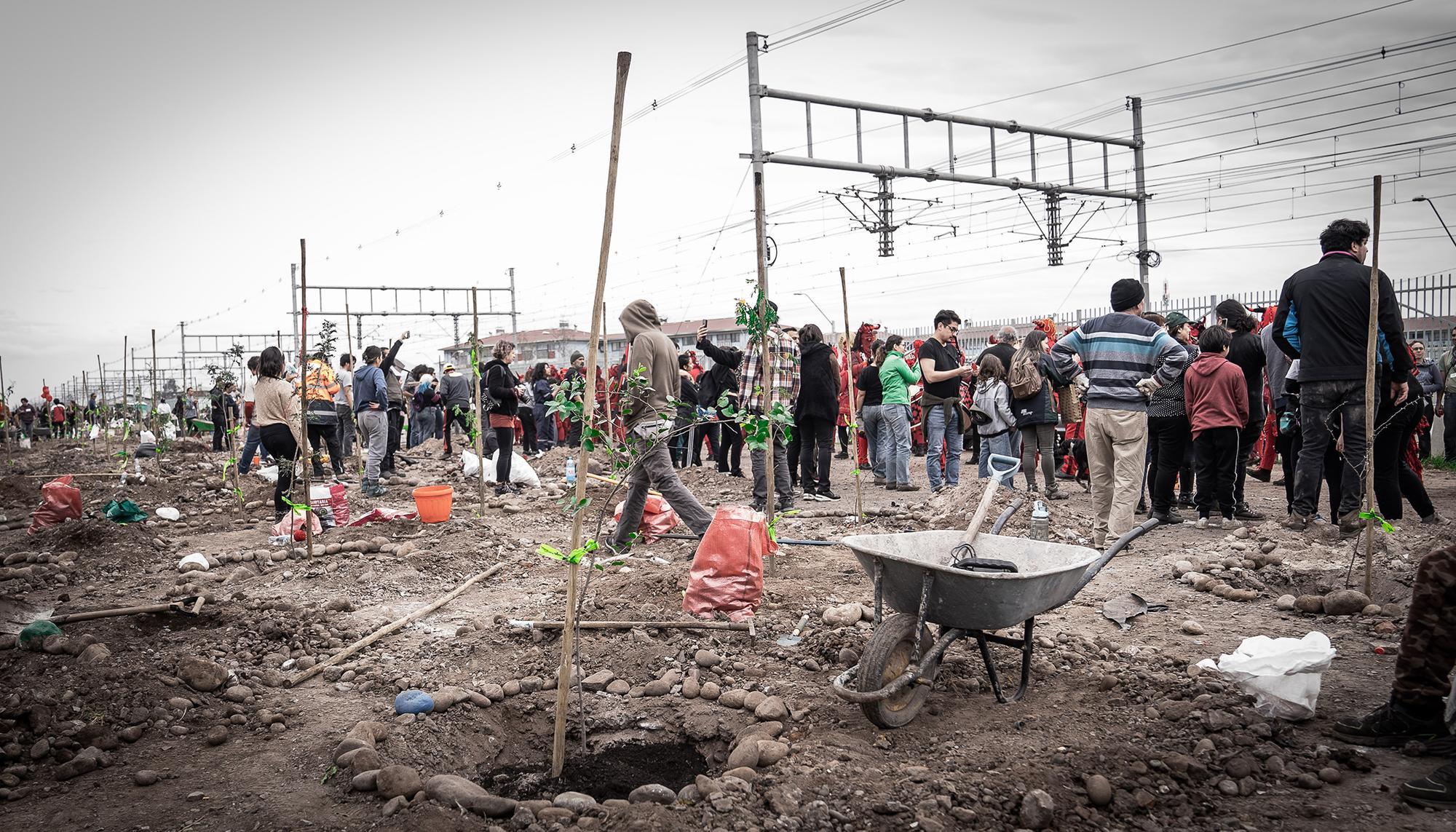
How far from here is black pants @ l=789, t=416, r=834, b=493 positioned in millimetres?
9352

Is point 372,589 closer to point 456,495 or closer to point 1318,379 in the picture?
point 456,495

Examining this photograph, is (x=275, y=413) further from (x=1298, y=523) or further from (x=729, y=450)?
(x=1298, y=523)

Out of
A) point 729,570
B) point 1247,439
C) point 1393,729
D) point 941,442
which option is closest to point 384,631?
point 729,570

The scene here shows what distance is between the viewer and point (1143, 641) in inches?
181

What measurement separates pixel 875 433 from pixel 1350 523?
208 inches

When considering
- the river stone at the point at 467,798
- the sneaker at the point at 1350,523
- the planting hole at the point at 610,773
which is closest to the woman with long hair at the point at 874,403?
the sneaker at the point at 1350,523

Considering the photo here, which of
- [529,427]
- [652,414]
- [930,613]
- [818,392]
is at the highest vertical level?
[818,392]

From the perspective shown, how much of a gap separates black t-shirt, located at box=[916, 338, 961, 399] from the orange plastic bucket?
16.7 feet

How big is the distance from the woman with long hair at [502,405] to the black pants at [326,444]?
203cm

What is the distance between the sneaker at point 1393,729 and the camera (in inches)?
120

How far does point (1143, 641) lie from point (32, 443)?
120 ft

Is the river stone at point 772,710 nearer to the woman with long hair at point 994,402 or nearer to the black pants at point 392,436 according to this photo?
the woman with long hair at point 994,402

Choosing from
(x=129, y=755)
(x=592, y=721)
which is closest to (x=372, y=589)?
(x=129, y=755)

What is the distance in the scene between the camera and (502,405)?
390 inches
